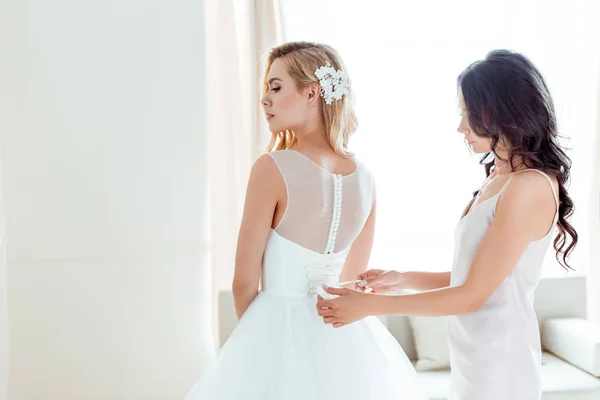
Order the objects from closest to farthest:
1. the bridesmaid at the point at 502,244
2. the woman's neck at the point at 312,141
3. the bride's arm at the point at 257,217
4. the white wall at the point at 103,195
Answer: the bridesmaid at the point at 502,244
the bride's arm at the point at 257,217
the woman's neck at the point at 312,141
the white wall at the point at 103,195

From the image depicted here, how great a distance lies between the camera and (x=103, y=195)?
11.2 ft

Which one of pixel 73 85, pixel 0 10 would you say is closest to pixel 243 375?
pixel 73 85

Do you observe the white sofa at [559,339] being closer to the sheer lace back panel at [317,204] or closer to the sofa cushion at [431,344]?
the sofa cushion at [431,344]

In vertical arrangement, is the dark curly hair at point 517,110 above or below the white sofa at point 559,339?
above

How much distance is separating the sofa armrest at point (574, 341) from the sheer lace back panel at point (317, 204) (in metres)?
1.67

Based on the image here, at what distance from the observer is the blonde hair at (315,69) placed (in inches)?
70.2

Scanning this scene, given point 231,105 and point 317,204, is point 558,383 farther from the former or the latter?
point 231,105

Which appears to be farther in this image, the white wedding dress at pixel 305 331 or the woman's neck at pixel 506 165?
the white wedding dress at pixel 305 331

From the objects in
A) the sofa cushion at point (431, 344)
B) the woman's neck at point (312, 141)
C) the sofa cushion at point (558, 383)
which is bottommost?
the sofa cushion at point (558, 383)

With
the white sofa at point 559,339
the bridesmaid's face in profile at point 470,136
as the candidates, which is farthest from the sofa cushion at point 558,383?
the bridesmaid's face in profile at point 470,136

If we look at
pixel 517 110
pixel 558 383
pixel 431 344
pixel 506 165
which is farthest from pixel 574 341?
pixel 517 110

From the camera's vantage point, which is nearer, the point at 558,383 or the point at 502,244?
the point at 502,244

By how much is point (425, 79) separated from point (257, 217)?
2.32 m

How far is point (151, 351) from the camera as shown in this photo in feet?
11.6
